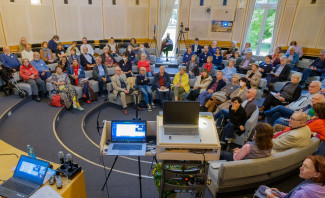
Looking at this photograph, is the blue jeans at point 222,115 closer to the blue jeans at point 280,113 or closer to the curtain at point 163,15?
the blue jeans at point 280,113

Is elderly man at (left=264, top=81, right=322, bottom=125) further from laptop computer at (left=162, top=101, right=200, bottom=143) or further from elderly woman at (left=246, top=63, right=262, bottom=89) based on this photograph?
laptop computer at (left=162, top=101, right=200, bottom=143)

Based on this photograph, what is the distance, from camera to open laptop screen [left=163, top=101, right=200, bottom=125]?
254cm

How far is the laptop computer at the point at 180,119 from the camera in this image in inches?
98.3

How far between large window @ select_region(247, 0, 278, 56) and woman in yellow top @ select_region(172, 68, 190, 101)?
18.7 feet

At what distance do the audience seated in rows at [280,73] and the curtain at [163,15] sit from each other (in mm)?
5135

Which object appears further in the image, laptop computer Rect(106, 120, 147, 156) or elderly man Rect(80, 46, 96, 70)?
elderly man Rect(80, 46, 96, 70)

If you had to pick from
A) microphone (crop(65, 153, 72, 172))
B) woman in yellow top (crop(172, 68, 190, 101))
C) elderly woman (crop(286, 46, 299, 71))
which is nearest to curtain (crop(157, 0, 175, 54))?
woman in yellow top (crop(172, 68, 190, 101))

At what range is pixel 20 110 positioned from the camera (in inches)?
200

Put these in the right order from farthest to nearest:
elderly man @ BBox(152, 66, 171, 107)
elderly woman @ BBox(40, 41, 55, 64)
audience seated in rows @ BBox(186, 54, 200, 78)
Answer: audience seated in rows @ BBox(186, 54, 200, 78) → elderly woman @ BBox(40, 41, 55, 64) → elderly man @ BBox(152, 66, 171, 107)

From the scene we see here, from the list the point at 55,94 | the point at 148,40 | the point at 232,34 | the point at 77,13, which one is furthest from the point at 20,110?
the point at 232,34

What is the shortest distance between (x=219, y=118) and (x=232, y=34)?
22.5ft

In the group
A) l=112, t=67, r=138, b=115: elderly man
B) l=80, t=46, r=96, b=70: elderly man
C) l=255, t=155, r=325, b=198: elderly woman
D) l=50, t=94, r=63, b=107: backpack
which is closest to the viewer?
l=255, t=155, r=325, b=198: elderly woman

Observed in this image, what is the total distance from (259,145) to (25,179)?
8.86ft

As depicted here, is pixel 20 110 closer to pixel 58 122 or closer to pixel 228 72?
pixel 58 122
